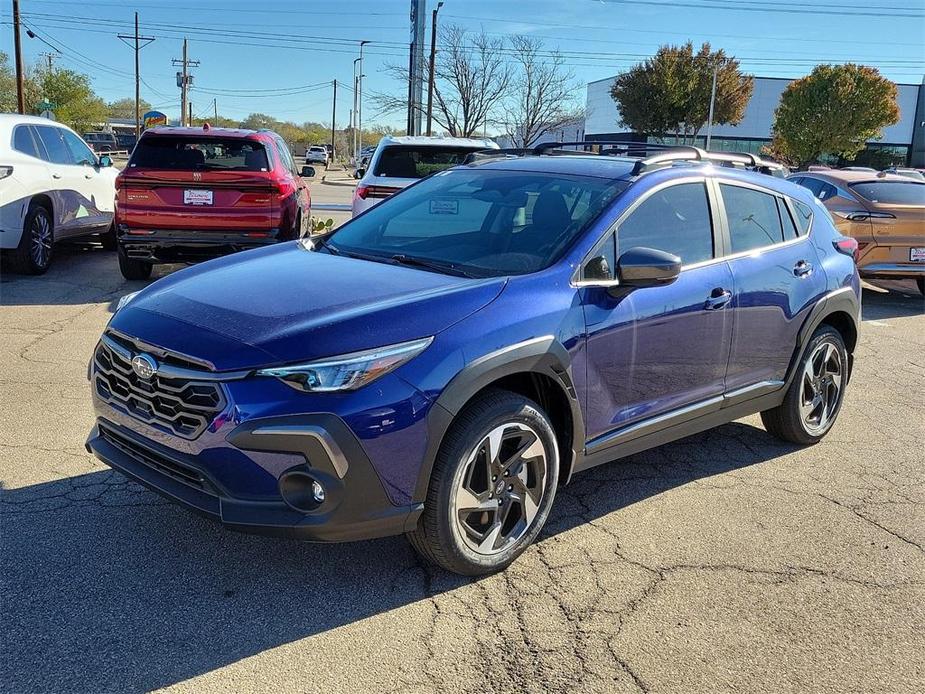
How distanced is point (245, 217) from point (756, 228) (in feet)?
18.7

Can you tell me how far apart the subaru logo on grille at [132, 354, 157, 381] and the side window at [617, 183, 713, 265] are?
211 cm

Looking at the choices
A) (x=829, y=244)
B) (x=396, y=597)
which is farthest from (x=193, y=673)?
(x=829, y=244)

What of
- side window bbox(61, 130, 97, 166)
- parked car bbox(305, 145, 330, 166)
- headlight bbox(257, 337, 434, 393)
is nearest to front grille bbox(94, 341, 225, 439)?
headlight bbox(257, 337, 434, 393)

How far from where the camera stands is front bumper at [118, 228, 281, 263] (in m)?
8.54

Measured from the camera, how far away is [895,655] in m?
2.96

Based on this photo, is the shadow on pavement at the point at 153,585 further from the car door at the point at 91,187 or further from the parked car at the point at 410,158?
the car door at the point at 91,187

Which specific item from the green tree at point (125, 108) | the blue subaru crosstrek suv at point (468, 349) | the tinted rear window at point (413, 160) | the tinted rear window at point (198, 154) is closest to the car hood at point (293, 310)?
the blue subaru crosstrek suv at point (468, 349)

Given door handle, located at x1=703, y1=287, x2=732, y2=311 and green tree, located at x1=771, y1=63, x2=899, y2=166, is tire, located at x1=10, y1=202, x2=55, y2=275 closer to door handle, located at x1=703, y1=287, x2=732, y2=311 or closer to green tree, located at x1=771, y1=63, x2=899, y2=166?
door handle, located at x1=703, y1=287, x2=732, y2=311

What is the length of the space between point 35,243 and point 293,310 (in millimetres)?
7858

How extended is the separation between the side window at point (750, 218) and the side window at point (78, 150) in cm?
917

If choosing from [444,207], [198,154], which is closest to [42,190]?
[198,154]

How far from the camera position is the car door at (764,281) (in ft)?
14.2

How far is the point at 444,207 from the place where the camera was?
445cm

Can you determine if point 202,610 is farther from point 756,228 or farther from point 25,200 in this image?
point 25,200
